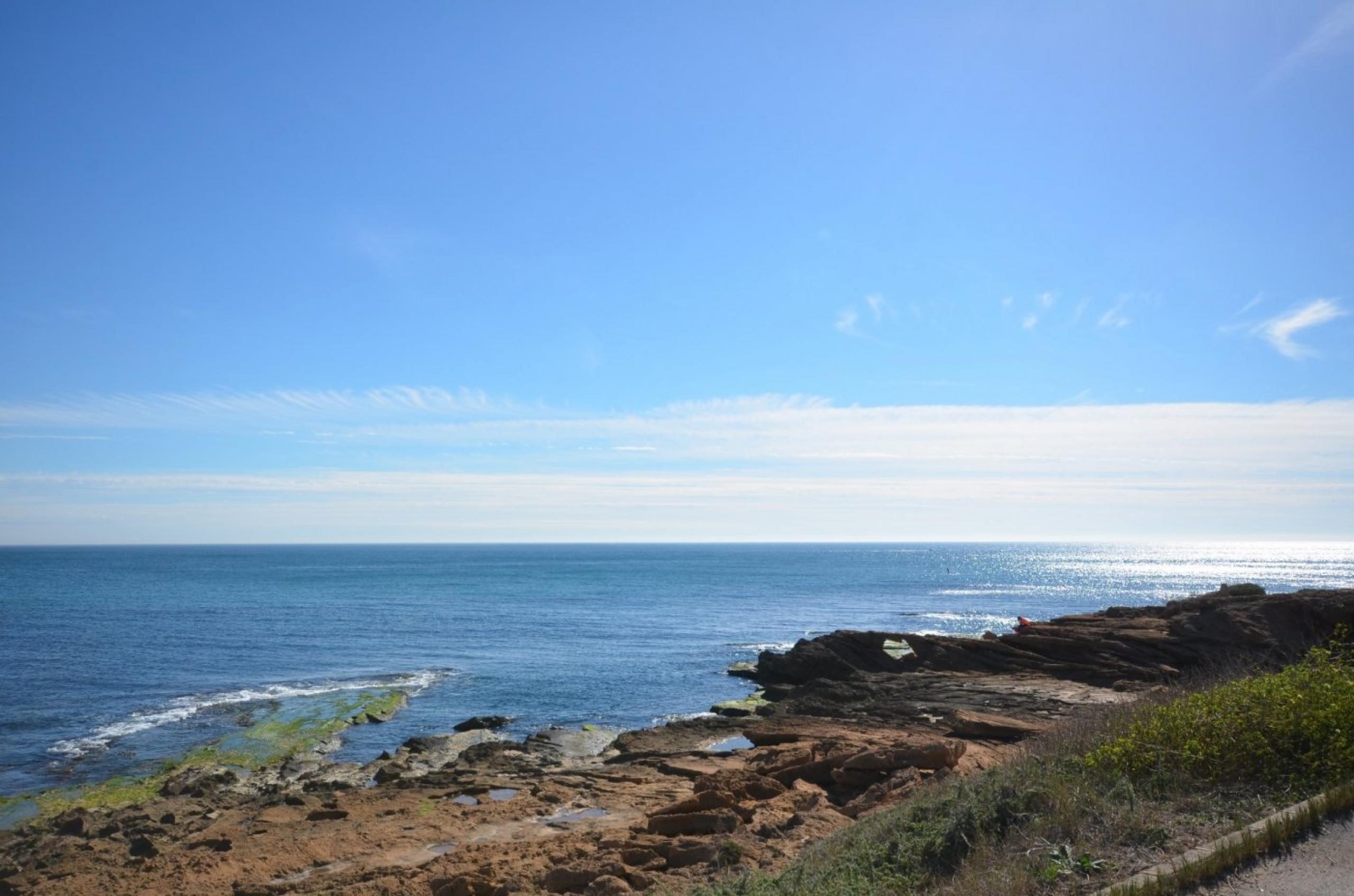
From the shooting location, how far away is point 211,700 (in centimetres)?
3566

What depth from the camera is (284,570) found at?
152 meters

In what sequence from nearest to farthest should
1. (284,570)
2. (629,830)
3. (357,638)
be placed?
(629,830) → (357,638) → (284,570)

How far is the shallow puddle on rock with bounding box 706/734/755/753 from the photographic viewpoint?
963 inches

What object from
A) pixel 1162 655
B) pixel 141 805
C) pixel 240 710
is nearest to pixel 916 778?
pixel 141 805

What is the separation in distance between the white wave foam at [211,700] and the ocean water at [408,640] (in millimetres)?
137

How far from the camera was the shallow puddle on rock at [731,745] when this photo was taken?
24.5 m

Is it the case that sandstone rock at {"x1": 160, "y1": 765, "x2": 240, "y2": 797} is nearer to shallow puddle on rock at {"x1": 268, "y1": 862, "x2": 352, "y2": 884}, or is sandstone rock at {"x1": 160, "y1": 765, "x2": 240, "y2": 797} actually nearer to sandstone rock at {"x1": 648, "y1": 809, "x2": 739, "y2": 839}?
shallow puddle on rock at {"x1": 268, "y1": 862, "x2": 352, "y2": 884}

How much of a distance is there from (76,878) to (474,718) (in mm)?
15911

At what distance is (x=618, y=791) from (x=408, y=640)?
133 ft

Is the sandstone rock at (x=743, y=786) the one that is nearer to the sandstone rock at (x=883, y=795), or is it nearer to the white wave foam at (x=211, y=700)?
the sandstone rock at (x=883, y=795)

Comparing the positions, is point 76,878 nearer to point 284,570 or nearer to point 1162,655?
→ point 1162,655

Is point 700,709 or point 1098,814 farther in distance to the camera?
point 700,709

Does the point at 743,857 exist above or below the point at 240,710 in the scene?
above

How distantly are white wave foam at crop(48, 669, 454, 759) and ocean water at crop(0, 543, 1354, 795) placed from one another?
14 centimetres
